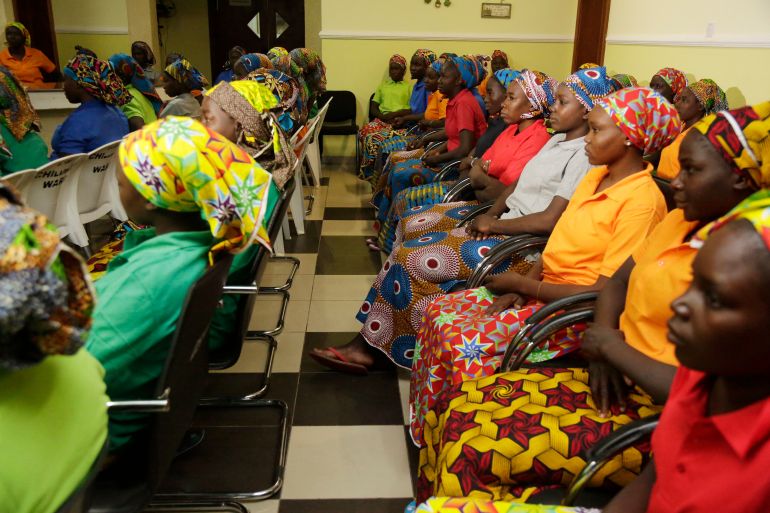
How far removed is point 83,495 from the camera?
1.03 metres

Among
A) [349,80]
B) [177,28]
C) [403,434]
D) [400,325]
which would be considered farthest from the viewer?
[177,28]

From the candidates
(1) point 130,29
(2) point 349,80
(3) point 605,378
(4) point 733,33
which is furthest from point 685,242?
(1) point 130,29

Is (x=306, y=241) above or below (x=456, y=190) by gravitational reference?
below

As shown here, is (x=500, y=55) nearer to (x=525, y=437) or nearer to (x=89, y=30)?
(x=89, y=30)

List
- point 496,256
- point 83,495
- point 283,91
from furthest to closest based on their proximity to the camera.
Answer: point 283,91
point 496,256
point 83,495

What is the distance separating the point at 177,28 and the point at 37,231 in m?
10.3

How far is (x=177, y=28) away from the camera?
10.0 m

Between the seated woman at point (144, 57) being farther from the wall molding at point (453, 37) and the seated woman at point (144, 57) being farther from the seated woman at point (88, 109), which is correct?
the seated woman at point (88, 109)

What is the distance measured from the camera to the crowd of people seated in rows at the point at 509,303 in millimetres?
825

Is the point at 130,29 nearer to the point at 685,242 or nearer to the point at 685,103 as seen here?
the point at 685,103

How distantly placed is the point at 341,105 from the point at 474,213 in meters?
4.22

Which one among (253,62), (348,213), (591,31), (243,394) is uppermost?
(591,31)

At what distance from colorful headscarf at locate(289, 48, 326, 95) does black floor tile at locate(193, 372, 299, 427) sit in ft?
11.4

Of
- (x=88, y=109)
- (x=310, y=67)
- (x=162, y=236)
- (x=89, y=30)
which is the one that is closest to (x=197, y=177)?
(x=162, y=236)
